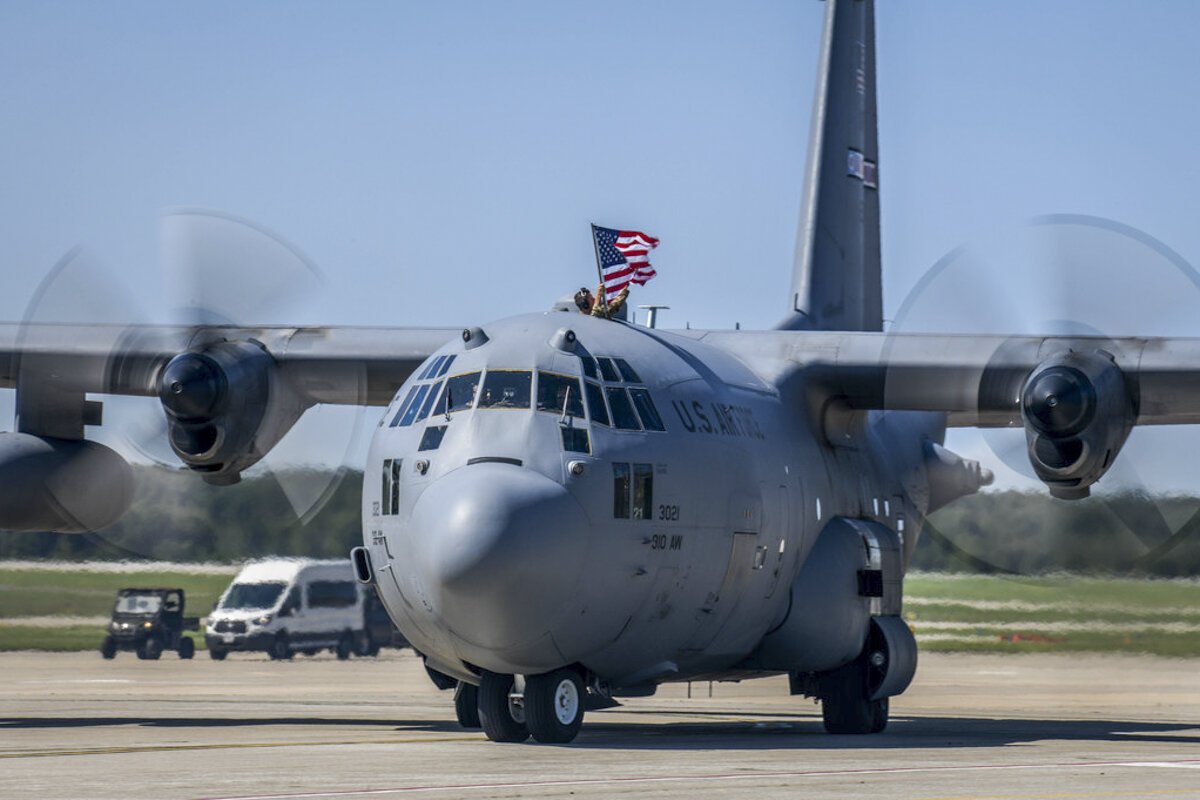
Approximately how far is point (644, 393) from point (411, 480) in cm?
216

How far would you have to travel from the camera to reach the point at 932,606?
31.3 m

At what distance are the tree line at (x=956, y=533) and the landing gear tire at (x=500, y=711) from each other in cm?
495

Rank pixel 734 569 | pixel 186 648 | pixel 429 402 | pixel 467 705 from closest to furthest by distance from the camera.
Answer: pixel 429 402 → pixel 734 569 → pixel 467 705 → pixel 186 648

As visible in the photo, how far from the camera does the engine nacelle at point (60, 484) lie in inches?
794

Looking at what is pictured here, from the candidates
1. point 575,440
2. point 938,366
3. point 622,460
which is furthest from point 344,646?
point 575,440

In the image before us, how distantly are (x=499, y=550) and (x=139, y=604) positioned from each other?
23.9 meters

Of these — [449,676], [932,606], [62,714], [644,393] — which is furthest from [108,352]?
[932,606]

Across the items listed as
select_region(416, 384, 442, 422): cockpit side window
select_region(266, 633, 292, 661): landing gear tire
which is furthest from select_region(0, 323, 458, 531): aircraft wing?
select_region(266, 633, 292, 661): landing gear tire

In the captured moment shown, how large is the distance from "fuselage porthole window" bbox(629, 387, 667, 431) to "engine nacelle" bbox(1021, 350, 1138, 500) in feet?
12.2

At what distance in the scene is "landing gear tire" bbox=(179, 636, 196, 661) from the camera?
37.7 m

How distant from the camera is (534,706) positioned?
1553cm

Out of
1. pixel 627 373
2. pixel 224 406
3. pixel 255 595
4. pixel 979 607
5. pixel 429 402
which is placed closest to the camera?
pixel 429 402

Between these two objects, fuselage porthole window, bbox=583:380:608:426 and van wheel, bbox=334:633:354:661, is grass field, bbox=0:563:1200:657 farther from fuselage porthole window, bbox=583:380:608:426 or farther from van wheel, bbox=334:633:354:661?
fuselage porthole window, bbox=583:380:608:426

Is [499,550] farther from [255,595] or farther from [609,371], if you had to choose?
[255,595]
